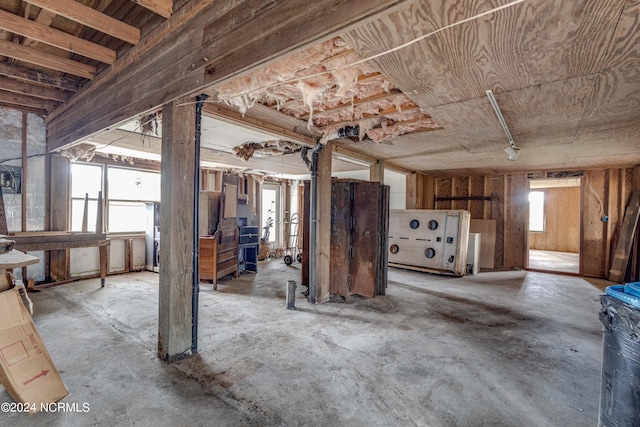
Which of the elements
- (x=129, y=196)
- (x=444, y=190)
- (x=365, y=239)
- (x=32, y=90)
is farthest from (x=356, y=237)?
(x=129, y=196)

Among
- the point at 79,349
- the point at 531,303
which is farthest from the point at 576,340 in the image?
the point at 79,349

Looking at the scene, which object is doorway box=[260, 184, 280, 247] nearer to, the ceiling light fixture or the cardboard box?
the ceiling light fixture

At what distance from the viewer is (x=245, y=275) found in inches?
211

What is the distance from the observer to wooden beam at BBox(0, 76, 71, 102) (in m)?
3.16

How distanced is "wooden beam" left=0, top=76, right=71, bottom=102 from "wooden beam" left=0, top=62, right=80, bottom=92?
0.97 ft

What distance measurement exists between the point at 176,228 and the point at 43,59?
2170mm

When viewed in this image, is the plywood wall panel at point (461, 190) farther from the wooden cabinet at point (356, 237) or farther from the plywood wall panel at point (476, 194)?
the wooden cabinet at point (356, 237)

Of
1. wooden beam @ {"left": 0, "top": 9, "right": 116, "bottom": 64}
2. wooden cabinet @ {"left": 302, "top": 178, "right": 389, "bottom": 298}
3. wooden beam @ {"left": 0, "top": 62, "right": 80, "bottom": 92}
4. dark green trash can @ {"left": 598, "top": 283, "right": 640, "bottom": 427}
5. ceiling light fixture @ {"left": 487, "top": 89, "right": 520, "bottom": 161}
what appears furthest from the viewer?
wooden cabinet @ {"left": 302, "top": 178, "right": 389, "bottom": 298}

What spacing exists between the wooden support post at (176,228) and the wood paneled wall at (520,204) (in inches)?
213

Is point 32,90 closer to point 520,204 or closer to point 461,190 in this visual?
point 461,190

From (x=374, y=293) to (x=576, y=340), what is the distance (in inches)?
82.3

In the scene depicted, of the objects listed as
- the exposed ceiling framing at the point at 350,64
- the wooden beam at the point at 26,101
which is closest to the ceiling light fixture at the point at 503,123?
the exposed ceiling framing at the point at 350,64

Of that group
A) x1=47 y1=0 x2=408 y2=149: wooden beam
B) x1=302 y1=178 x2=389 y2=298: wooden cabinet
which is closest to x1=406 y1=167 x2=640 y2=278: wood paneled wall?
Answer: x1=302 y1=178 x2=389 y2=298: wooden cabinet

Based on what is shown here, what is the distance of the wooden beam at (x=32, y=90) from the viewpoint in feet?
10.4
